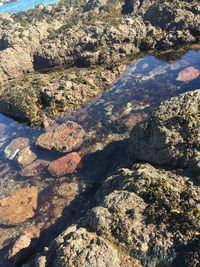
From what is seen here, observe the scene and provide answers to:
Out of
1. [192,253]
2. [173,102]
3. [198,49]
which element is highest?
[173,102]

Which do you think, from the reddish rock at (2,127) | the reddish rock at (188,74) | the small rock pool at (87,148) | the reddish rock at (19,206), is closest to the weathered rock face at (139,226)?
the small rock pool at (87,148)

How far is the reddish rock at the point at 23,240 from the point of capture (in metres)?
13.3

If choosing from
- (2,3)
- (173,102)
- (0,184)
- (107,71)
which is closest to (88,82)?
(107,71)

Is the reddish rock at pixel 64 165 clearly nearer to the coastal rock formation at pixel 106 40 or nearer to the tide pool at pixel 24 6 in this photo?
→ the coastal rock formation at pixel 106 40

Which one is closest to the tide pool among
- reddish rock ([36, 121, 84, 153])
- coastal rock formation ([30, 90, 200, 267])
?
reddish rock ([36, 121, 84, 153])

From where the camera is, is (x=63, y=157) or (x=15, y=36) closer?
(x=63, y=157)

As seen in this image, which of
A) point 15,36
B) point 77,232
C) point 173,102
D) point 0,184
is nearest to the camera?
point 77,232

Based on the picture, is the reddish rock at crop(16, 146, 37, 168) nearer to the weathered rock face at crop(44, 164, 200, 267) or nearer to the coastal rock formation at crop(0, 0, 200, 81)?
the weathered rock face at crop(44, 164, 200, 267)

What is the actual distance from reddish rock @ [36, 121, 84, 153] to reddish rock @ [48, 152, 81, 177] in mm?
1050

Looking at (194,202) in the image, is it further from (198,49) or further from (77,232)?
(198,49)

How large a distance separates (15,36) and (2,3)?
39.9 m

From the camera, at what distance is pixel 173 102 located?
564 inches

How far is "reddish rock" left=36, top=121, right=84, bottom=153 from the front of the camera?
19.6 metres

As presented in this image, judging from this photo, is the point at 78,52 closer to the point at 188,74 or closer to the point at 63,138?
the point at 188,74
